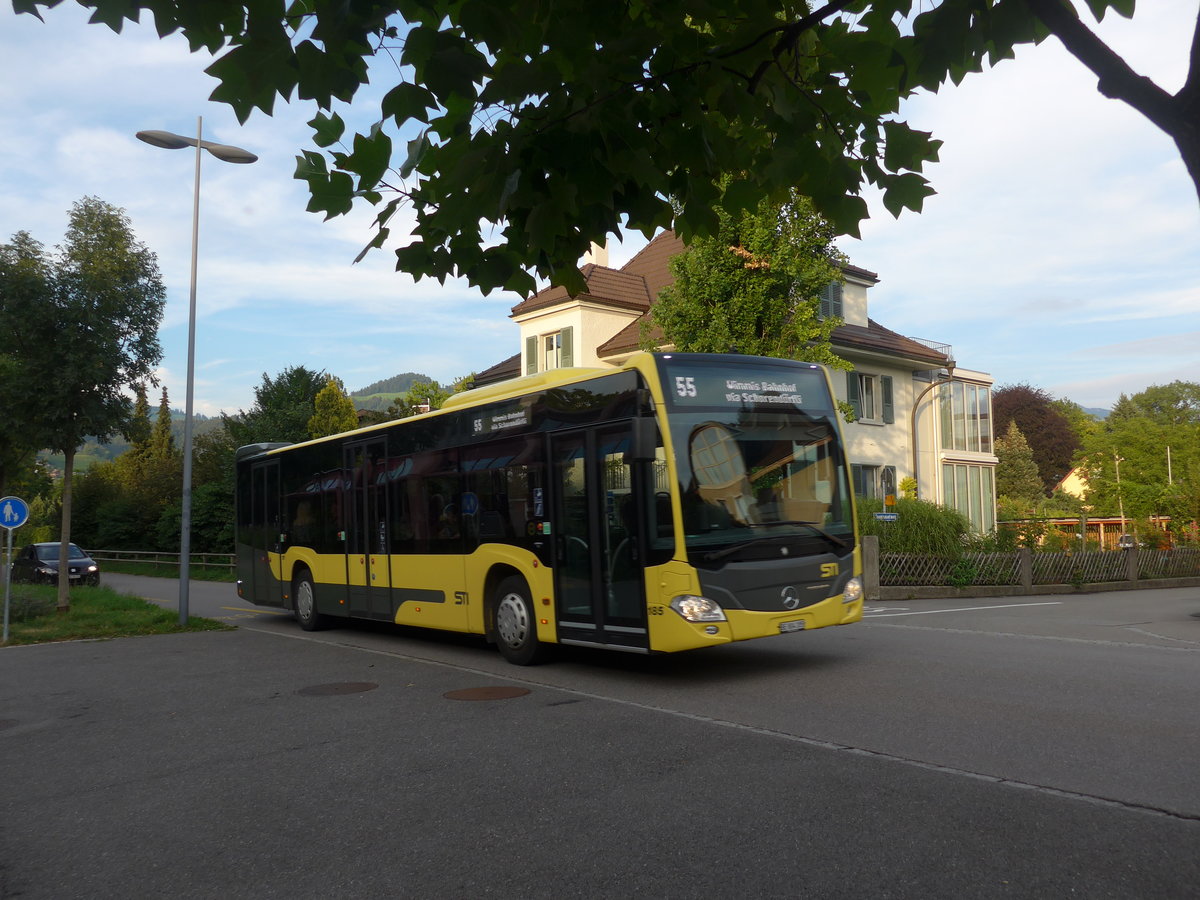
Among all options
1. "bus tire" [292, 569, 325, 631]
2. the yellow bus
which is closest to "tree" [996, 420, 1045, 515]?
"bus tire" [292, 569, 325, 631]

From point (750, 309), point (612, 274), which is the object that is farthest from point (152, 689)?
point (612, 274)

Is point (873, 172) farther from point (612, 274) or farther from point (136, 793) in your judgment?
point (612, 274)

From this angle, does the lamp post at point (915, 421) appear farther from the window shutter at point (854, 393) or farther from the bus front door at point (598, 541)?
the bus front door at point (598, 541)

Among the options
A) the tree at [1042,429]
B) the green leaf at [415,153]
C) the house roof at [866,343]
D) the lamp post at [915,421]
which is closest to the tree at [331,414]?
the house roof at [866,343]

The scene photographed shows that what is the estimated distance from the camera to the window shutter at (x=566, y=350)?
33969mm

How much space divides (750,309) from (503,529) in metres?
12.9

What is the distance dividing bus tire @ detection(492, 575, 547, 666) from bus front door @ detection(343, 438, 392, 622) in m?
2.90

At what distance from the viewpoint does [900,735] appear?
6.87m

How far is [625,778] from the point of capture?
19.7 ft

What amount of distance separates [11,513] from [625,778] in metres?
13.0

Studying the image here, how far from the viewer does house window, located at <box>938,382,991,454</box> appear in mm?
36469

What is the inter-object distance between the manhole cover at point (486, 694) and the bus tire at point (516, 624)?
1.32 meters

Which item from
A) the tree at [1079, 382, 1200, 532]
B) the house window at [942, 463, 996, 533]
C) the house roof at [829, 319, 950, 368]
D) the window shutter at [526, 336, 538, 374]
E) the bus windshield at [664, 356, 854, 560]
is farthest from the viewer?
the tree at [1079, 382, 1200, 532]

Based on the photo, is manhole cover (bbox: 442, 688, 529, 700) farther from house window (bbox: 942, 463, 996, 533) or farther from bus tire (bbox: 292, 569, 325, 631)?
house window (bbox: 942, 463, 996, 533)
